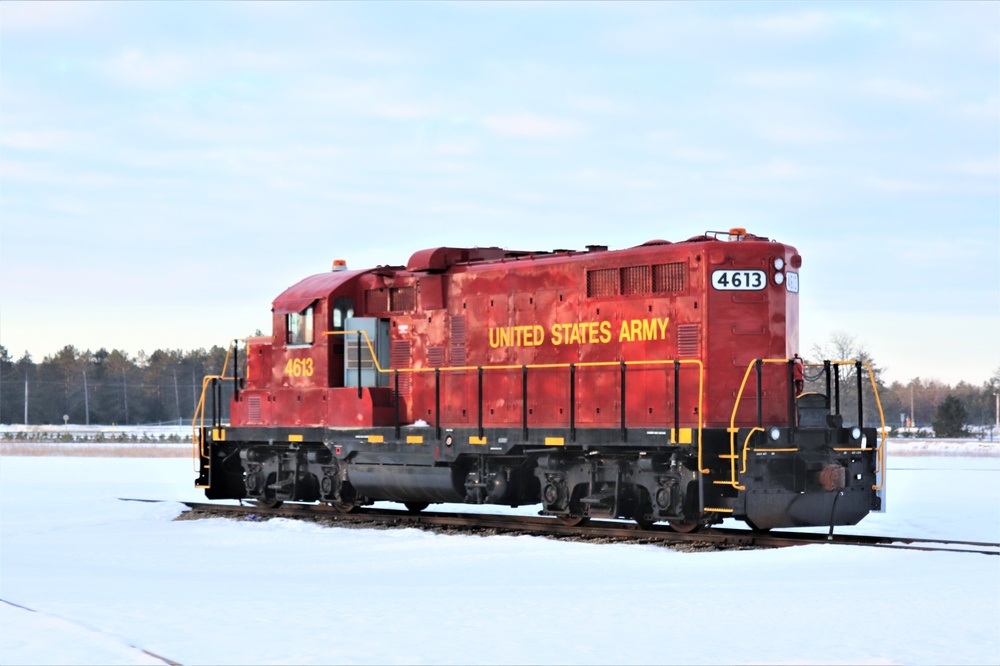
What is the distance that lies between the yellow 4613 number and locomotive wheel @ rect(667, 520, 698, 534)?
24.0ft

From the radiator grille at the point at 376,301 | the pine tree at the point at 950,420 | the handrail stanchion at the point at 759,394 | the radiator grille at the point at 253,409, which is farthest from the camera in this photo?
the pine tree at the point at 950,420

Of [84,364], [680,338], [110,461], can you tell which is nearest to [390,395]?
[680,338]

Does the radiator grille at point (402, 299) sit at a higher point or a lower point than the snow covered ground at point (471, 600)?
higher

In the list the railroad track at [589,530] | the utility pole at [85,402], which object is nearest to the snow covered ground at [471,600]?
the railroad track at [589,530]

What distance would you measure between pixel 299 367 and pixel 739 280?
8.26 m

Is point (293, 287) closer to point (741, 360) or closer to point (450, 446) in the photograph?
point (450, 446)

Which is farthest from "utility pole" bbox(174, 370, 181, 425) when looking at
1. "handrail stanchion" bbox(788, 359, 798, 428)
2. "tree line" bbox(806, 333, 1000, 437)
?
"handrail stanchion" bbox(788, 359, 798, 428)

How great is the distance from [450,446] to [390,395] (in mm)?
1904

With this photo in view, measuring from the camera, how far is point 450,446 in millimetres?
17641

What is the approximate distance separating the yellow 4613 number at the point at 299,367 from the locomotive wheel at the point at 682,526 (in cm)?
731

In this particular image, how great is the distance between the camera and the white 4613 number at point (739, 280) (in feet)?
50.0

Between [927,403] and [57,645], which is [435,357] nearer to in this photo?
[57,645]

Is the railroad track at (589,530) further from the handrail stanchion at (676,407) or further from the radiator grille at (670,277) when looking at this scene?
the radiator grille at (670,277)

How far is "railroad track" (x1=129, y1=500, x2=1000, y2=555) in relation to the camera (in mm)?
14125
